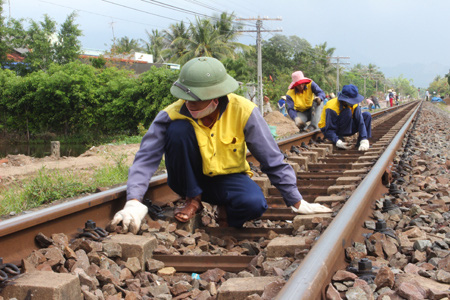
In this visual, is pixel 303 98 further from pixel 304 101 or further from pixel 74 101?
pixel 74 101

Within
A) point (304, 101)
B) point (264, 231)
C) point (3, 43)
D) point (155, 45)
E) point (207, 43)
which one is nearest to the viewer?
point (264, 231)

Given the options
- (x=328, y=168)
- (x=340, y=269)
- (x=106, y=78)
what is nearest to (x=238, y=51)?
(x=106, y=78)

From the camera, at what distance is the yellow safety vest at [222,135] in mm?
3293

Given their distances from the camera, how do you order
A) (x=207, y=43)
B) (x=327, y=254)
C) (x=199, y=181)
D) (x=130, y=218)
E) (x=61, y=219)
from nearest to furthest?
(x=327, y=254)
(x=61, y=219)
(x=130, y=218)
(x=199, y=181)
(x=207, y=43)

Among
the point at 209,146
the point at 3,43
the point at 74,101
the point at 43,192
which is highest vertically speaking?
the point at 3,43

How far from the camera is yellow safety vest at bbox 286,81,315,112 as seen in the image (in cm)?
977

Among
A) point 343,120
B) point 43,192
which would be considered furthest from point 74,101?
point 43,192

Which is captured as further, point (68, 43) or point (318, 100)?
point (68, 43)

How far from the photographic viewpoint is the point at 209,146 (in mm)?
3309

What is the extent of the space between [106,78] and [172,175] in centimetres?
2278

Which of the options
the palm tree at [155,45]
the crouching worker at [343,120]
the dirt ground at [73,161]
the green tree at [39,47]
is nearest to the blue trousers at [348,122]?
the crouching worker at [343,120]

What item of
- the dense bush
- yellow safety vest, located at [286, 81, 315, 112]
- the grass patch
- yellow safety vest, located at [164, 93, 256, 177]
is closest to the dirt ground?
the grass patch

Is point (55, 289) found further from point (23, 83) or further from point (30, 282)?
point (23, 83)

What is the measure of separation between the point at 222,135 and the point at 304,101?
6773 millimetres
